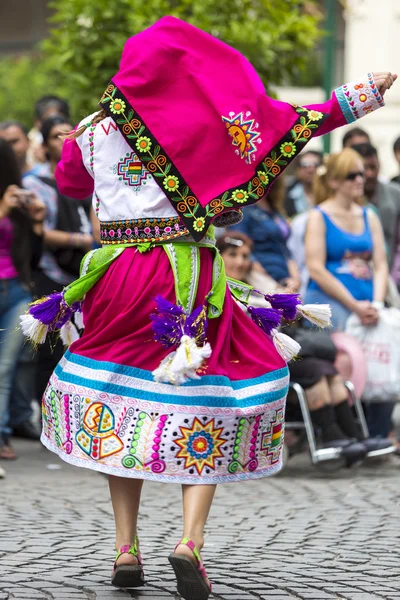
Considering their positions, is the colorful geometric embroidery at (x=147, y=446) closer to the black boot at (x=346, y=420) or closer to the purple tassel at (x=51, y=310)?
the purple tassel at (x=51, y=310)

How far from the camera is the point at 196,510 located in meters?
4.36

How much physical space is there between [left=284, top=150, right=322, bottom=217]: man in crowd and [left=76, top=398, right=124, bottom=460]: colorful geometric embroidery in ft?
24.2

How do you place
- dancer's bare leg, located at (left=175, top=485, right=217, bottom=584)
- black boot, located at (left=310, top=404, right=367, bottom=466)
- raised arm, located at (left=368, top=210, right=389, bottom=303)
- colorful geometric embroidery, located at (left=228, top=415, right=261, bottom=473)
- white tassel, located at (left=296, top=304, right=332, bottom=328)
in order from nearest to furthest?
dancer's bare leg, located at (left=175, top=485, right=217, bottom=584), colorful geometric embroidery, located at (left=228, top=415, right=261, bottom=473), white tassel, located at (left=296, top=304, right=332, bottom=328), black boot, located at (left=310, top=404, right=367, bottom=466), raised arm, located at (left=368, top=210, right=389, bottom=303)

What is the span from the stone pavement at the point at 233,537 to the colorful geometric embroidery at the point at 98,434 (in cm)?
49

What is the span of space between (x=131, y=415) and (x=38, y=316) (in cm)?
58

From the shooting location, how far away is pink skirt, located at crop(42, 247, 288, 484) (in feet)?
14.4

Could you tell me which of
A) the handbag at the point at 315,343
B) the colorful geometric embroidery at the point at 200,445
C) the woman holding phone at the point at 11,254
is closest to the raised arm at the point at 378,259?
the handbag at the point at 315,343

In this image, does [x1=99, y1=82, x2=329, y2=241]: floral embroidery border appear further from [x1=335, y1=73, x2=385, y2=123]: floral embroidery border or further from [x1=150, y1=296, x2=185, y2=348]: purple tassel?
[x1=150, y1=296, x2=185, y2=348]: purple tassel

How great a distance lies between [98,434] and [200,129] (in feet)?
3.52

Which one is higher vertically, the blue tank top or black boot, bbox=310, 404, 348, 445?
the blue tank top

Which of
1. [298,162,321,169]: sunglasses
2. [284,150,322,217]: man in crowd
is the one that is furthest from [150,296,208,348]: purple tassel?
[298,162,321,169]: sunglasses

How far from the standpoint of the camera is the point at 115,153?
4.61 meters

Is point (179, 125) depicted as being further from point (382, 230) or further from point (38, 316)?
point (382, 230)

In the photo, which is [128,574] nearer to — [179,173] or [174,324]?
[174,324]
